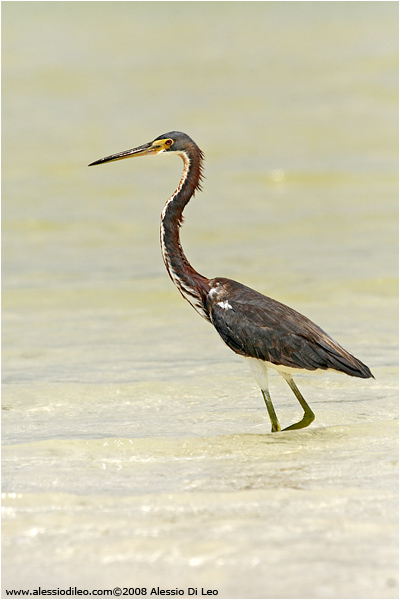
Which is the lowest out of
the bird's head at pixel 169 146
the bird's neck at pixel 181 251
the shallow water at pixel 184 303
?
the shallow water at pixel 184 303

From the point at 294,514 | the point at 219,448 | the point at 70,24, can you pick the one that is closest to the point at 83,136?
the point at 70,24

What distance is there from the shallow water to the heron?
44 cm

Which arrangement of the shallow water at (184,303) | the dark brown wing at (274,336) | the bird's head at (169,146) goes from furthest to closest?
the bird's head at (169,146), the dark brown wing at (274,336), the shallow water at (184,303)

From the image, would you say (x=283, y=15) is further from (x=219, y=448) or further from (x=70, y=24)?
(x=219, y=448)

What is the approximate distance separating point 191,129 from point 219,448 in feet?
51.4

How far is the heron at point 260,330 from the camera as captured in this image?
→ 678 centimetres

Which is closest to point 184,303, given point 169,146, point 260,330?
point 169,146

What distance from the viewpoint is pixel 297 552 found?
445 cm

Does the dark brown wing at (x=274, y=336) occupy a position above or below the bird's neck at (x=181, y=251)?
below

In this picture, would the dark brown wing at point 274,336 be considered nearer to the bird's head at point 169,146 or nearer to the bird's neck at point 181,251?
the bird's neck at point 181,251

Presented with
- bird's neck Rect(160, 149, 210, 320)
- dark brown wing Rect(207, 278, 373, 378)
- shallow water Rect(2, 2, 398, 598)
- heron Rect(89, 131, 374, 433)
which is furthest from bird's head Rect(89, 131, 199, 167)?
shallow water Rect(2, 2, 398, 598)

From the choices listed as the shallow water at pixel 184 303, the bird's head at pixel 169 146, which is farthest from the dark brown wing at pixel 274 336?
the bird's head at pixel 169 146

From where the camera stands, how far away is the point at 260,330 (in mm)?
6832

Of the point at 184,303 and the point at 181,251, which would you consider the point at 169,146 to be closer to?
the point at 181,251
